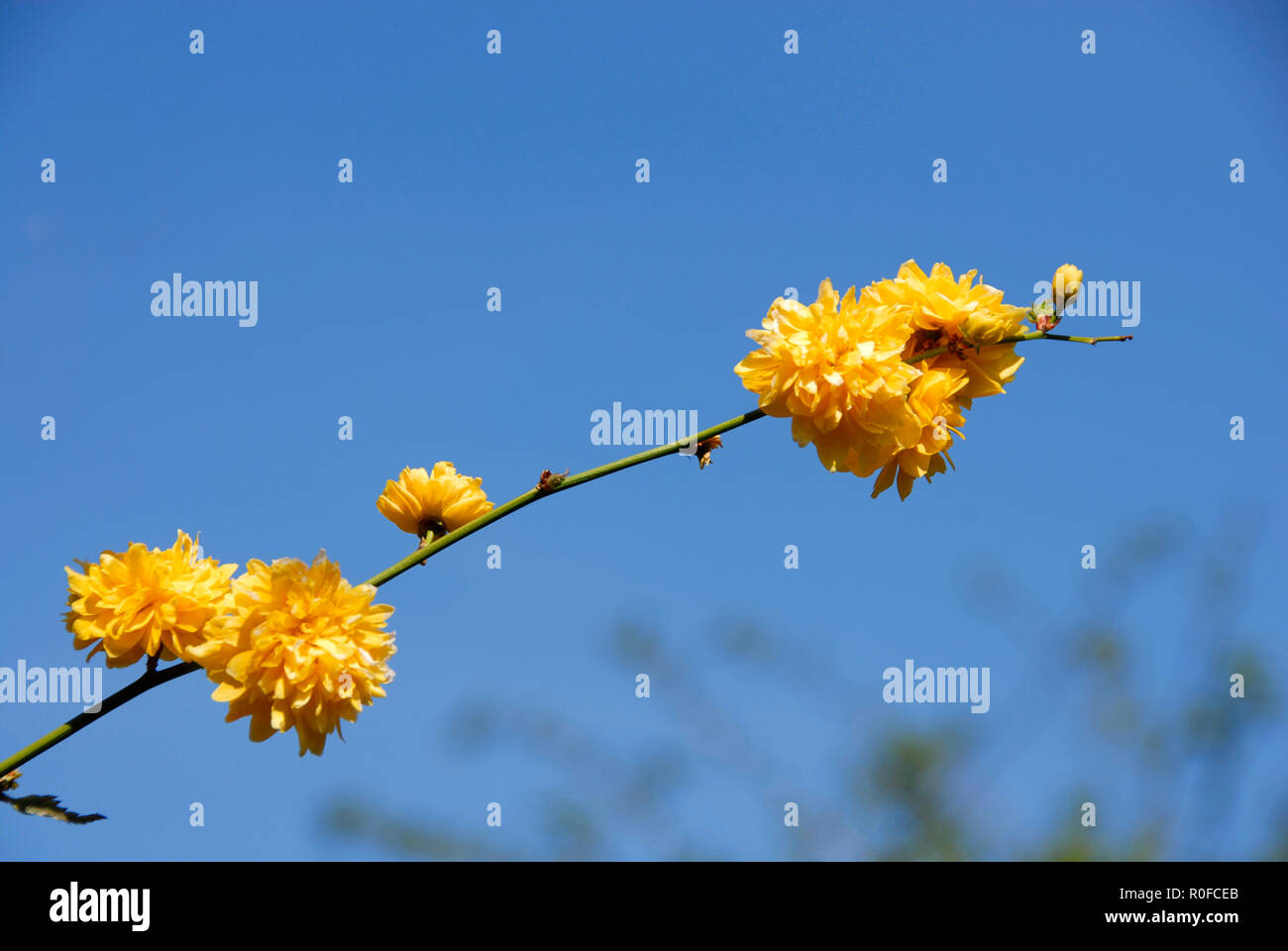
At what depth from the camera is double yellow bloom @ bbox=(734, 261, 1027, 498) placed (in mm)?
1281

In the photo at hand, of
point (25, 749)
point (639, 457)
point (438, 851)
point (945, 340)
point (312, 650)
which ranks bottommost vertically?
point (438, 851)

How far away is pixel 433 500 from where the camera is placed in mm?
1542

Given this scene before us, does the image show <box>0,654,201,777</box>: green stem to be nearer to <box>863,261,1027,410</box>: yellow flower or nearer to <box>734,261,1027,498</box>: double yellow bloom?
<box>734,261,1027,498</box>: double yellow bloom

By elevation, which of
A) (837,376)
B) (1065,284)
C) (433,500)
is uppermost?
(1065,284)

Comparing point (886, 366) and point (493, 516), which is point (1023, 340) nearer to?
point (886, 366)

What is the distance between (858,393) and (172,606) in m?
0.98

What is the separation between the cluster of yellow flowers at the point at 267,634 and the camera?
3.86 ft

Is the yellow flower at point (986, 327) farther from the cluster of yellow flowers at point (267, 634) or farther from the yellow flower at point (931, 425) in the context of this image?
the cluster of yellow flowers at point (267, 634)

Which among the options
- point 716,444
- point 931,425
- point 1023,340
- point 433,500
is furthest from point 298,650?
point 1023,340

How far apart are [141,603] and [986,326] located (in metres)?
1.22
